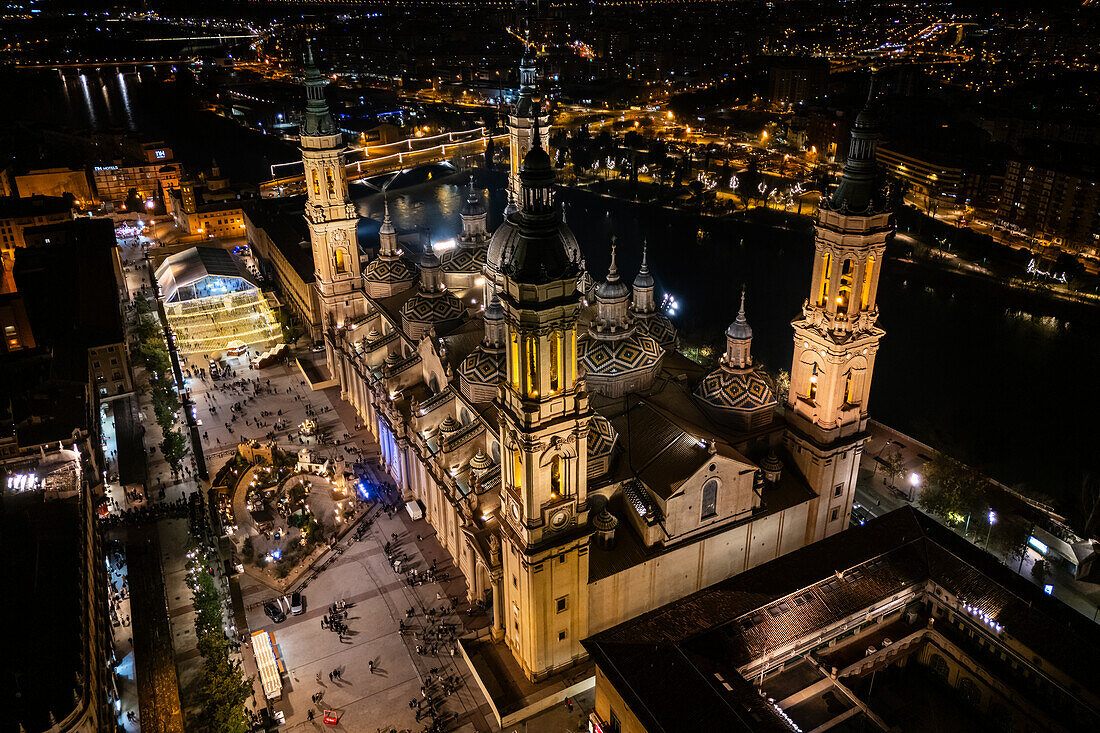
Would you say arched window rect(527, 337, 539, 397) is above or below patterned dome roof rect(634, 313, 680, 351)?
above

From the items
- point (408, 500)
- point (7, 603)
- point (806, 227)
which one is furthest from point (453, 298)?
point (806, 227)

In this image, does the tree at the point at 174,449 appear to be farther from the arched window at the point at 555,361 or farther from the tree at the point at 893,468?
the tree at the point at 893,468

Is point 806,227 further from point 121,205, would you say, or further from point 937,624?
point 121,205

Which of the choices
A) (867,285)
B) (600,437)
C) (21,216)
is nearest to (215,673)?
(600,437)

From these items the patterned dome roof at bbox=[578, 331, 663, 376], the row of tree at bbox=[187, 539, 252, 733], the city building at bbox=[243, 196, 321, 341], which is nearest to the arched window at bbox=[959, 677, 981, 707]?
the patterned dome roof at bbox=[578, 331, 663, 376]

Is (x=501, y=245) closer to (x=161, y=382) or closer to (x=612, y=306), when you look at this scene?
(x=612, y=306)

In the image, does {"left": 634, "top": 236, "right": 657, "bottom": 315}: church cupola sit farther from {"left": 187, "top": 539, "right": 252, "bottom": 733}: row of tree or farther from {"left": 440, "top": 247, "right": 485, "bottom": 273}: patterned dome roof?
{"left": 187, "top": 539, "right": 252, "bottom": 733}: row of tree

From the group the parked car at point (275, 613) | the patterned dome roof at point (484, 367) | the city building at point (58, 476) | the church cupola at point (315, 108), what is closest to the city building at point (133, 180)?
the city building at point (58, 476)
